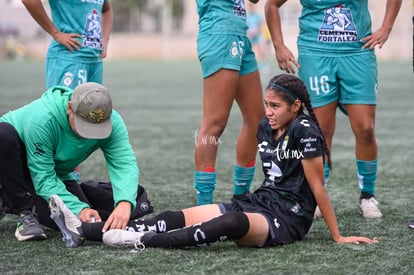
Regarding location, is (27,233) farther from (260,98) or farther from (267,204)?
(260,98)

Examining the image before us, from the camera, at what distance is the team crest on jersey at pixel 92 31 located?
530cm

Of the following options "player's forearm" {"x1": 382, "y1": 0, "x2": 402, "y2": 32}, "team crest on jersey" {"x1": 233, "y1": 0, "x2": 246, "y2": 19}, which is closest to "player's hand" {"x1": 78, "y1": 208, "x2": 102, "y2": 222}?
"team crest on jersey" {"x1": 233, "y1": 0, "x2": 246, "y2": 19}

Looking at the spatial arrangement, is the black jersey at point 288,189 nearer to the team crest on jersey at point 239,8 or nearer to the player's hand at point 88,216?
the player's hand at point 88,216

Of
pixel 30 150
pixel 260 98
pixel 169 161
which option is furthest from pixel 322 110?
pixel 169 161

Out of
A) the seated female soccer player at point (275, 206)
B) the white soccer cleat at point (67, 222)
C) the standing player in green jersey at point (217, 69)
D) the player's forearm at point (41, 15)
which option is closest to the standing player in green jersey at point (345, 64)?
the standing player in green jersey at point (217, 69)

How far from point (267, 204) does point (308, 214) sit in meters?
0.21

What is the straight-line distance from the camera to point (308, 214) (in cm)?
410

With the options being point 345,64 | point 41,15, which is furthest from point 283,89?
point 41,15

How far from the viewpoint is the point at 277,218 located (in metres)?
4.04

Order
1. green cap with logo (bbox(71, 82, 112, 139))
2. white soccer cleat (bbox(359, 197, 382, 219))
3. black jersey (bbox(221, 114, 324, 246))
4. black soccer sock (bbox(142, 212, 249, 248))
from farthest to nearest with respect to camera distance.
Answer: white soccer cleat (bbox(359, 197, 382, 219))
black jersey (bbox(221, 114, 324, 246))
green cap with logo (bbox(71, 82, 112, 139))
black soccer sock (bbox(142, 212, 249, 248))

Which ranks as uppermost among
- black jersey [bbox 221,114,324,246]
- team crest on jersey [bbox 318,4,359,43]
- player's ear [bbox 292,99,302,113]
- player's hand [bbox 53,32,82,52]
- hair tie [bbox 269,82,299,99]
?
team crest on jersey [bbox 318,4,359,43]

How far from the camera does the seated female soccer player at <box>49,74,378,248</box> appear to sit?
3984 millimetres

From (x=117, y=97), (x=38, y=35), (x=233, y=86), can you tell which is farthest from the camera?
(x=38, y=35)

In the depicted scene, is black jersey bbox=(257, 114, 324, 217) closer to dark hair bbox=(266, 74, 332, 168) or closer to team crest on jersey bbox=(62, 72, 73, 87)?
dark hair bbox=(266, 74, 332, 168)
